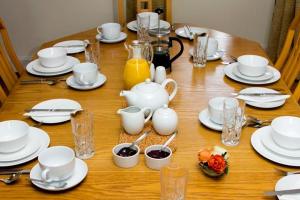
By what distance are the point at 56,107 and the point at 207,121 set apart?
0.58m

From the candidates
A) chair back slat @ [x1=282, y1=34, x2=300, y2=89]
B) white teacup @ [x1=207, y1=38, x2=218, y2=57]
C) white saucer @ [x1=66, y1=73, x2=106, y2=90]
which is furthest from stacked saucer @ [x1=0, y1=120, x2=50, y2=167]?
chair back slat @ [x1=282, y1=34, x2=300, y2=89]

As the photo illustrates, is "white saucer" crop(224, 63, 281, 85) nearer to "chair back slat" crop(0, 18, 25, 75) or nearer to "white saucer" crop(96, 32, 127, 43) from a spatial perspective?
"white saucer" crop(96, 32, 127, 43)

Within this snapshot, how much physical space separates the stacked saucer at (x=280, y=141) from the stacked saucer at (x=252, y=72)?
42cm

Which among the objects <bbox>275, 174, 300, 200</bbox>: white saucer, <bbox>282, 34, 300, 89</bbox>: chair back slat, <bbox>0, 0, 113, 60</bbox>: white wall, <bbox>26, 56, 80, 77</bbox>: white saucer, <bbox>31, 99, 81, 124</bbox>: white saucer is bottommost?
<bbox>0, 0, 113, 60</bbox>: white wall

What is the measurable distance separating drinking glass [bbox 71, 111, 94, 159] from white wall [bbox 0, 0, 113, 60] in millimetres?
2206

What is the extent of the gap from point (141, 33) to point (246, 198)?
51.5 inches

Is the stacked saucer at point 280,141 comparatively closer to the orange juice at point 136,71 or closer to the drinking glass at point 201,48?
the orange juice at point 136,71

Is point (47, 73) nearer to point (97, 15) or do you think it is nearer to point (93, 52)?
point (93, 52)

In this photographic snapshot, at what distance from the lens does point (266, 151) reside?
4.05ft

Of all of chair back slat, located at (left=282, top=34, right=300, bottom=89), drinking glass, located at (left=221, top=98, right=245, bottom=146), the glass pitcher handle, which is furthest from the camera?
chair back slat, located at (left=282, top=34, right=300, bottom=89)

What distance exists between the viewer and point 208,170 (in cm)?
112

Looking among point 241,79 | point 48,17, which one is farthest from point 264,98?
point 48,17

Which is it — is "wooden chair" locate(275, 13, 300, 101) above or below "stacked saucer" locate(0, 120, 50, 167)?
below

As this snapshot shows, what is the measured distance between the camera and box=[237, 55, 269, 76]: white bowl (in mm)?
1713
